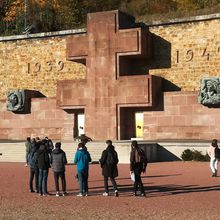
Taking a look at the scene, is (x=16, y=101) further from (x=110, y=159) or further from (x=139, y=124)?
(x=110, y=159)

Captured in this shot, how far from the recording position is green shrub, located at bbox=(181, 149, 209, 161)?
2612 centimetres

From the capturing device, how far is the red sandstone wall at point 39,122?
116 ft

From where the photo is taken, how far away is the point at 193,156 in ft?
86.3

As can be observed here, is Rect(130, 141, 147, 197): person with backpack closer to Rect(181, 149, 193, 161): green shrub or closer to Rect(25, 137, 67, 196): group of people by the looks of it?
Rect(25, 137, 67, 196): group of people

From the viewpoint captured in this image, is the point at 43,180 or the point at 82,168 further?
the point at 43,180

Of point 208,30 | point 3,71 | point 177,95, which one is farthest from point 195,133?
point 3,71

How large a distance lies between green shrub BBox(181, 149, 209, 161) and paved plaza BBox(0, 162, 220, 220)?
600cm

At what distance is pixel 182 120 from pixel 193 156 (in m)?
5.48

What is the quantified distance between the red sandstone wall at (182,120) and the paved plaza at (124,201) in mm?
10870

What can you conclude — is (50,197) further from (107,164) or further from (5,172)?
(5,172)

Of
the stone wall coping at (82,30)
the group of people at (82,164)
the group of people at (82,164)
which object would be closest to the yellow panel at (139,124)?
the stone wall coping at (82,30)

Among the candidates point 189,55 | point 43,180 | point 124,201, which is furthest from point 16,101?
point 124,201

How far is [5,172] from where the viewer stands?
21.8 metres

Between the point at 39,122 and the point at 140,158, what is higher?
the point at 39,122
